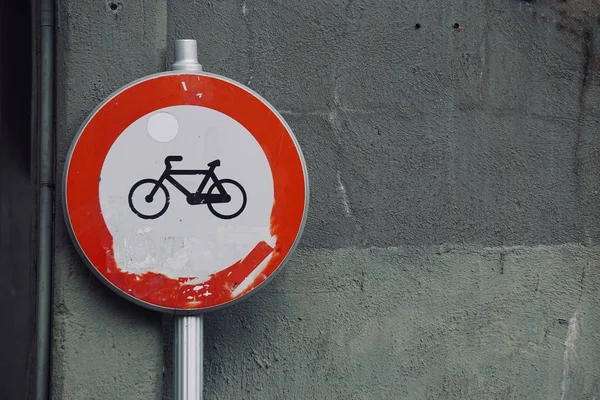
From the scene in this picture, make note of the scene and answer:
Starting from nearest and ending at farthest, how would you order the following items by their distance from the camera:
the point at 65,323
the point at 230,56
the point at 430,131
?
the point at 65,323 < the point at 230,56 < the point at 430,131

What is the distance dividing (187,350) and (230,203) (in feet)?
1.53

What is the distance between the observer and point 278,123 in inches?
118

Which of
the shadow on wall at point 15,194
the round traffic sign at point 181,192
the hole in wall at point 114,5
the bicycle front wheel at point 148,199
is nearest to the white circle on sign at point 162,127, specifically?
the round traffic sign at point 181,192

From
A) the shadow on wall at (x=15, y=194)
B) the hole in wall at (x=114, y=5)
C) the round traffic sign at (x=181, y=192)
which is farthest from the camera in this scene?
the shadow on wall at (x=15, y=194)

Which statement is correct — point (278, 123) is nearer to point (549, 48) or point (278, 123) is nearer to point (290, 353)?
point (290, 353)

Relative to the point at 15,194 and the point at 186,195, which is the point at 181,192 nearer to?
the point at 186,195

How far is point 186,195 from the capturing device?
2.94 meters

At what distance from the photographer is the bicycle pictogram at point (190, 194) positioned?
2.91 metres

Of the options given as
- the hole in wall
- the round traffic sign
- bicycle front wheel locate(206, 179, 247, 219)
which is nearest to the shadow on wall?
the hole in wall

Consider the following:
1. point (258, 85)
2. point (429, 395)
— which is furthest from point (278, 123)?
point (429, 395)

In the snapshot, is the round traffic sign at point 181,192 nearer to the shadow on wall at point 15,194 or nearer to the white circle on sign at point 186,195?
the white circle on sign at point 186,195

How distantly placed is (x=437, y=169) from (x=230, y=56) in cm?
83

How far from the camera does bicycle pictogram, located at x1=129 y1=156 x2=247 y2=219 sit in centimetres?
291

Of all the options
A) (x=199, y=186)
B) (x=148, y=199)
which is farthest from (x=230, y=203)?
(x=148, y=199)
